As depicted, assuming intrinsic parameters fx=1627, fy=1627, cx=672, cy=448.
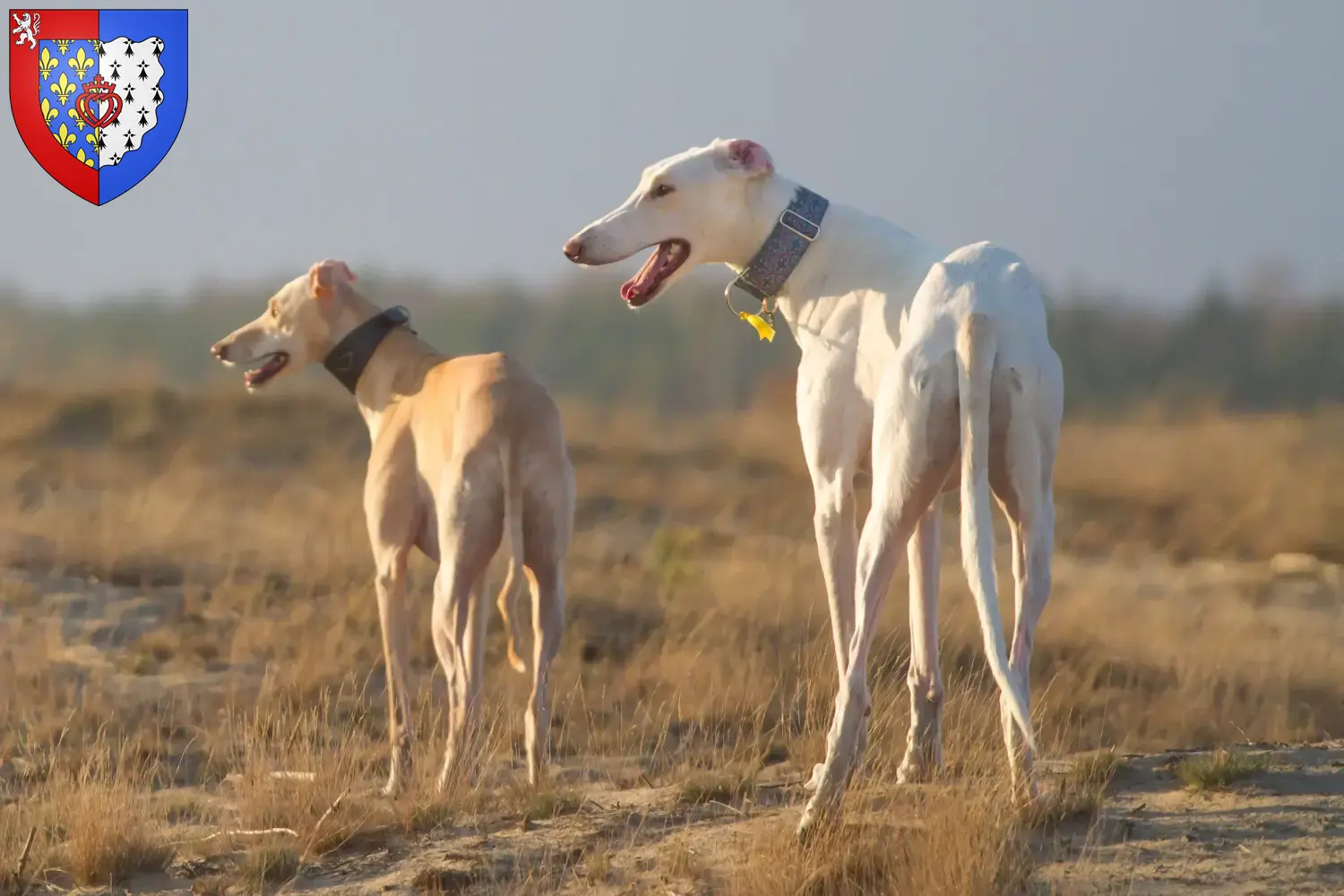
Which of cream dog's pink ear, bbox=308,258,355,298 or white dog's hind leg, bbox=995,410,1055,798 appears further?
cream dog's pink ear, bbox=308,258,355,298

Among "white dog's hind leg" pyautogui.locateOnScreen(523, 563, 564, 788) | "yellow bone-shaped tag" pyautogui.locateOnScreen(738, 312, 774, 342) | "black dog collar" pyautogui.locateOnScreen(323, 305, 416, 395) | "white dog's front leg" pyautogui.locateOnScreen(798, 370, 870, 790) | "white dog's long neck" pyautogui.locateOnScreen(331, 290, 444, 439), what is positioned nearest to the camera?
"white dog's front leg" pyautogui.locateOnScreen(798, 370, 870, 790)

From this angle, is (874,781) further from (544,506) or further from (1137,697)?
(1137,697)

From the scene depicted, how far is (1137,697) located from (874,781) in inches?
249

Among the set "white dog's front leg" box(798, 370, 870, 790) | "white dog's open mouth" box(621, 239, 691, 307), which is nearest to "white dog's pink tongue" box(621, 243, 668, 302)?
"white dog's open mouth" box(621, 239, 691, 307)

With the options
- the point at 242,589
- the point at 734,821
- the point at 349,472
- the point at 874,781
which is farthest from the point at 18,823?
the point at 349,472

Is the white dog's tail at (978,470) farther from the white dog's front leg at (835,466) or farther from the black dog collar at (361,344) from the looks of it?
the black dog collar at (361,344)

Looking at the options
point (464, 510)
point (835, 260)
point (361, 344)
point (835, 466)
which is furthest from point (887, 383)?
point (361, 344)

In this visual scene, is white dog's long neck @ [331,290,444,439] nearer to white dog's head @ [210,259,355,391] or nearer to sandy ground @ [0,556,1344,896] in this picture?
white dog's head @ [210,259,355,391]

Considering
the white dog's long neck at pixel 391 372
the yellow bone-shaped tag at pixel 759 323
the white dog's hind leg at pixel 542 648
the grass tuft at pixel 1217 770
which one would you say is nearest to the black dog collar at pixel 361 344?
the white dog's long neck at pixel 391 372

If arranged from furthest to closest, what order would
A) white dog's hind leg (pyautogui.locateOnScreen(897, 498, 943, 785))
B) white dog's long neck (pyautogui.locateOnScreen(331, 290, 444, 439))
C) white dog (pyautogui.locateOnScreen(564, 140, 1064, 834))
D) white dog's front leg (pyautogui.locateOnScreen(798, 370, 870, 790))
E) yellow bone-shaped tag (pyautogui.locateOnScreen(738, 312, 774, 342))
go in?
1. white dog's long neck (pyautogui.locateOnScreen(331, 290, 444, 439))
2. yellow bone-shaped tag (pyautogui.locateOnScreen(738, 312, 774, 342))
3. white dog's hind leg (pyautogui.locateOnScreen(897, 498, 943, 785))
4. white dog's front leg (pyautogui.locateOnScreen(798, 370, 870, 790))
5. white dog (pyautogui.locateOnScreen(564, 140, 1064, 834))

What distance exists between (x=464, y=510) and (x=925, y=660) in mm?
2240

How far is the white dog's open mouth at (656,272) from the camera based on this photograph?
6.51 meters

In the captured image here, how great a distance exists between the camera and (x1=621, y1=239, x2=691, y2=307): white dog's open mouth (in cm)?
651

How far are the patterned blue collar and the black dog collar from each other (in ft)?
9.46
